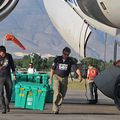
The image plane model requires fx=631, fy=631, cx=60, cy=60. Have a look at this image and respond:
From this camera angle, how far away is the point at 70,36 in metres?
16.2

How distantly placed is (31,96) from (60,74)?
4.79 feet

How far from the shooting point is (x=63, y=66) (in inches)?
594

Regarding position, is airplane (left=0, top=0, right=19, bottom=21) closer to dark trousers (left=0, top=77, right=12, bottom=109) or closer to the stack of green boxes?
dark trousers (left=0, top=77, right=12, bottom=109)

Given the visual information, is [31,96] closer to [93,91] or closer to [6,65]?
[6,65]

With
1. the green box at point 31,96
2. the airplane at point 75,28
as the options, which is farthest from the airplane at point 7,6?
the green box at point 31,96

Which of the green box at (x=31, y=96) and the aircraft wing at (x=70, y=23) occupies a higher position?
the aircraft wing at (x=70, y=23)

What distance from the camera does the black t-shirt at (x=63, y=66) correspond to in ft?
49.1

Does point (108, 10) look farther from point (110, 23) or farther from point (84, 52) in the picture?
point (84, 52)

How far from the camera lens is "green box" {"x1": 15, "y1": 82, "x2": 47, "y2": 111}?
1573 centimetres

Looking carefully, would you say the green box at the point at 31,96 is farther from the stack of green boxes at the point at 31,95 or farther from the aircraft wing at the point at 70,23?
the aircraft wing at the point at 70,23

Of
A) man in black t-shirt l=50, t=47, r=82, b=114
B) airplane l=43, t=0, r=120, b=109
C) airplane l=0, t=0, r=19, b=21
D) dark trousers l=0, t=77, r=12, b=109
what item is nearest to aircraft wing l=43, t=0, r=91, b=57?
airplane l=43, t=0, r=120, b=109

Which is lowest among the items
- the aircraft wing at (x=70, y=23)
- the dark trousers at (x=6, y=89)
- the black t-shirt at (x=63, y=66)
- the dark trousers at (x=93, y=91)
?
the dark trousers at (x=93, y=91)
